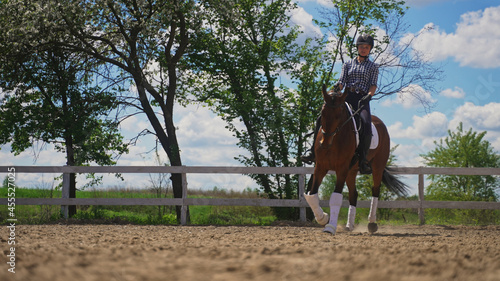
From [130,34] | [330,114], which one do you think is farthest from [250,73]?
[330,114]

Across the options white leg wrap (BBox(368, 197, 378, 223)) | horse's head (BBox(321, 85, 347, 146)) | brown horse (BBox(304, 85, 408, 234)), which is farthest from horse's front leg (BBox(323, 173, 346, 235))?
white leg wrap (BBox(368, 197, 378, 223))

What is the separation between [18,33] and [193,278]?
1323 cm

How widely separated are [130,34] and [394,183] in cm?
862

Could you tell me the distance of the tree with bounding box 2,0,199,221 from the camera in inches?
522

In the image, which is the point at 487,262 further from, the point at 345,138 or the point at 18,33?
the point at 18,33

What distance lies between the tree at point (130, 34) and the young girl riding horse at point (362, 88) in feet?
21.7

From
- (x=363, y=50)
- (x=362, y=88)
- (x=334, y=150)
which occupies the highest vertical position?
(x=363, y=50)

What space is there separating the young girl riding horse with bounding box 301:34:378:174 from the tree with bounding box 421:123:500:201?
1086 cm

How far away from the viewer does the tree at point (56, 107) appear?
14.3 meters

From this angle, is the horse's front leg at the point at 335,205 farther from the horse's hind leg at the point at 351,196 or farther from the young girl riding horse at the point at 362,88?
the horse's hind leg at the point at 351,196

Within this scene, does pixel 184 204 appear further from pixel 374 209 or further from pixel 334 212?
pixel 334 212

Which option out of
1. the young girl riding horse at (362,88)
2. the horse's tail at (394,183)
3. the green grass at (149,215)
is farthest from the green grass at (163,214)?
the young girl riding horse at (362,88)

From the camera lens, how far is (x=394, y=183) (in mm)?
10148

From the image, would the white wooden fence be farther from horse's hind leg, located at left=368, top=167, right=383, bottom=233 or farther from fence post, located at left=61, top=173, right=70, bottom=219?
horse's hind leg, located at left=368, top=167, right=383, bottom=233
